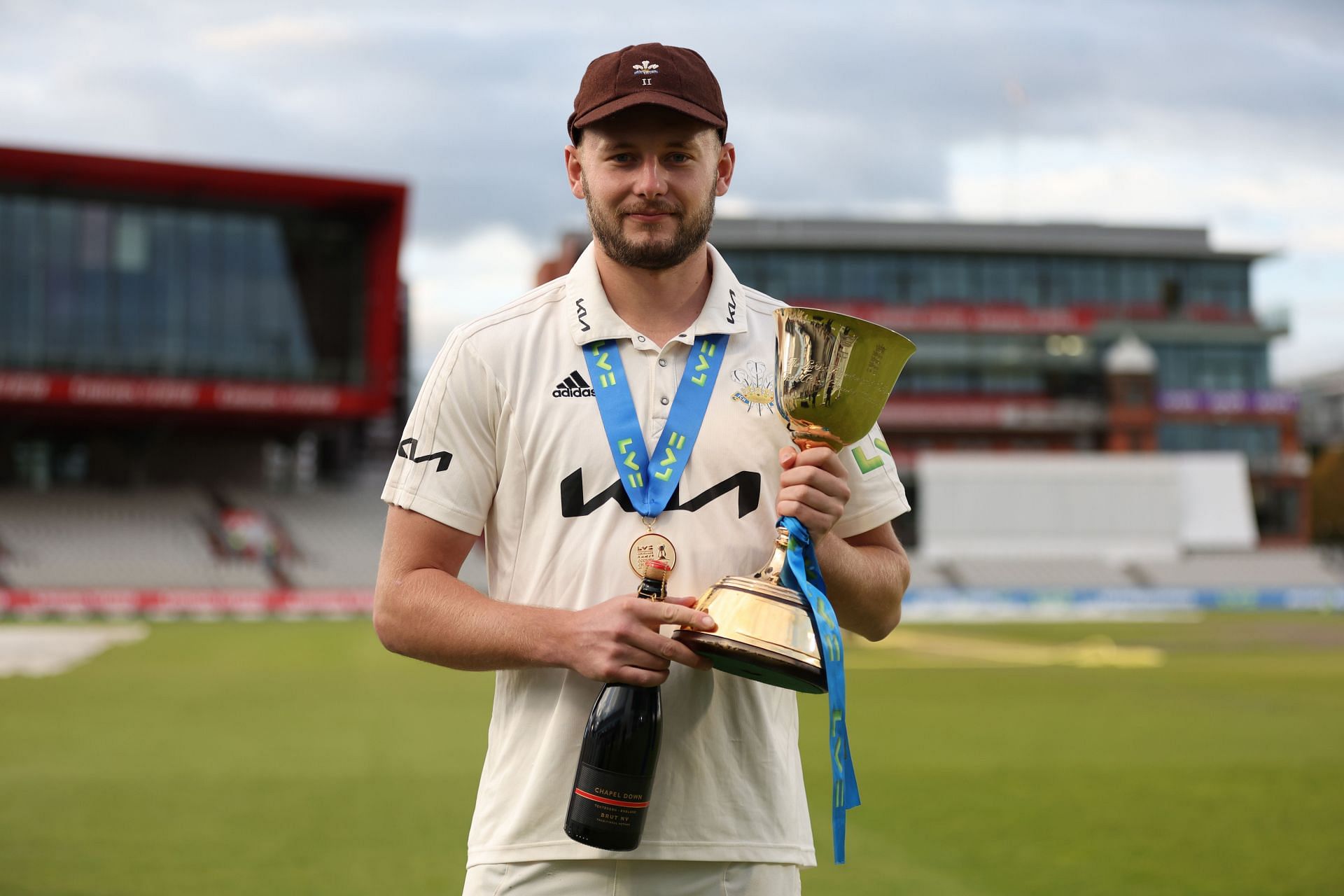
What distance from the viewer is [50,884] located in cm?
652

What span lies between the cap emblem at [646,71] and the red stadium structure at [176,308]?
1579 inches

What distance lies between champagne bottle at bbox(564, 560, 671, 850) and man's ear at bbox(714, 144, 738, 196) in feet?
2.35

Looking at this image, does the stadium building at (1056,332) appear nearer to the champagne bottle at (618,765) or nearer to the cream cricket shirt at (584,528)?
the cream cricket shirt at (584,528)

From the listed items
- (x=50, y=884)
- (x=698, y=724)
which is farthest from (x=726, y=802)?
(x=50, y=884)

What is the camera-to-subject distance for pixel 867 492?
2451mm

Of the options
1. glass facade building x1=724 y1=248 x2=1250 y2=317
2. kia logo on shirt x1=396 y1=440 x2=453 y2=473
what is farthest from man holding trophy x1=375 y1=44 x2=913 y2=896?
glass facade building x1=724 y1=248 x2=1250 y2=317

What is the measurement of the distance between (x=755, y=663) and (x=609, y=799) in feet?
1.04

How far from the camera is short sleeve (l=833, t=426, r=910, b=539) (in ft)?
7.98

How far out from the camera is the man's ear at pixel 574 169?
2408mm

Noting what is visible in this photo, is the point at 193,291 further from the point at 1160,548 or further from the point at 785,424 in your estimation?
the point at 785,424

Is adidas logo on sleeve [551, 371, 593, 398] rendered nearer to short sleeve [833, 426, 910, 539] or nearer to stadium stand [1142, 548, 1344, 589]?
short sleeve [833, 426, 910, 539]

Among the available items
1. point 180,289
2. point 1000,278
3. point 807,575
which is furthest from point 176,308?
point 807,575

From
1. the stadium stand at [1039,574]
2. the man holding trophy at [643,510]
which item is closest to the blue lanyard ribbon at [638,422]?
the man holding trophy at [643,510]

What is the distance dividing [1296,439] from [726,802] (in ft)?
198
